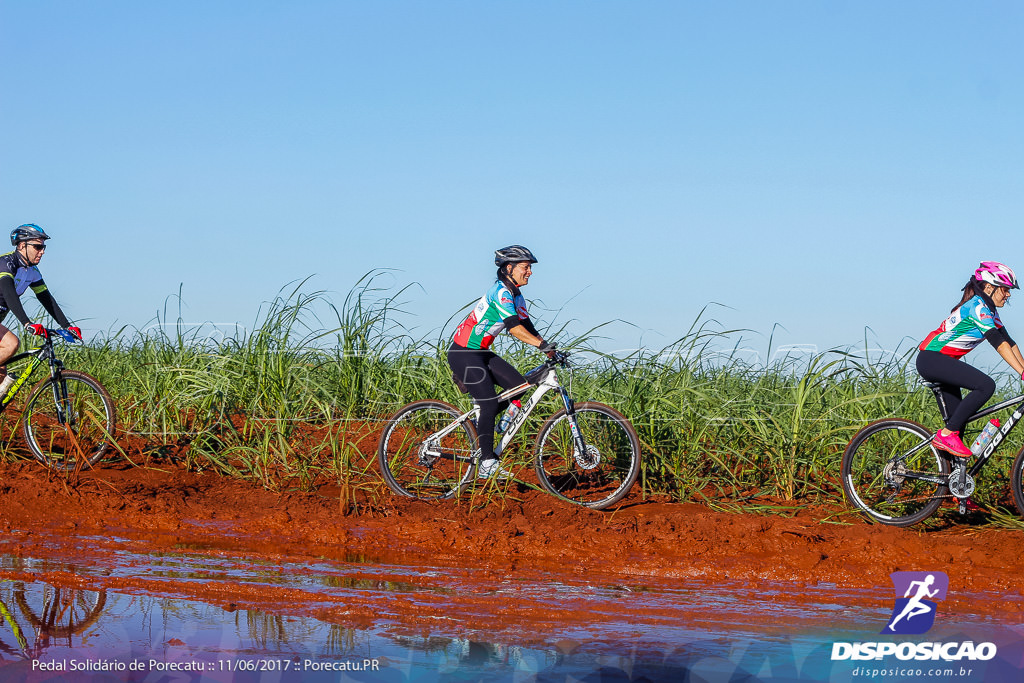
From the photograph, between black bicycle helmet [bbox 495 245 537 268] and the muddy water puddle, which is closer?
the muddy water puddle

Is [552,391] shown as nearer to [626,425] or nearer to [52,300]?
[626,425]

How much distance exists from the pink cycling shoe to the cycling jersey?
8126 mm

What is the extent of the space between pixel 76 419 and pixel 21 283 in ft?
4.73

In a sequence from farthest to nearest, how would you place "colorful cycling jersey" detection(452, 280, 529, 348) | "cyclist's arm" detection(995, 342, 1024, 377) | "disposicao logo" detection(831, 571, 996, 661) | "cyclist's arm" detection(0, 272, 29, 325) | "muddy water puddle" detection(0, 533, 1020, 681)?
"cyclist's arm" detection(0, 272, 29, 325) < "colorful cycling jersey" detection(452, 280, 529, 348) < "cyclist's arm" detection(995, 342, 1024, 377) < "disposicao logo" detection(831, 571, 996, 661) < "muddy water puddle" detection(0, 533, 1020, 681)

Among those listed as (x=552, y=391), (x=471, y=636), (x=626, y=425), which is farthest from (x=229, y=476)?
(x=471, y=636)

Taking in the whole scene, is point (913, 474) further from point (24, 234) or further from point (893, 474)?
point (24, 234)

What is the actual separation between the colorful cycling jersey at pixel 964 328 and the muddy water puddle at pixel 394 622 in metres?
2.57

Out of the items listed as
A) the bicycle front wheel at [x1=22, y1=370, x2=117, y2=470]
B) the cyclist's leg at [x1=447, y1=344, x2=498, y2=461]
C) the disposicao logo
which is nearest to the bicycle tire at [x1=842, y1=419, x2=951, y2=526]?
the disposicao logo

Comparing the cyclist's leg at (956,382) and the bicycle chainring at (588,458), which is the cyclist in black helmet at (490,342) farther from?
the cyclist's leg at (956,382)

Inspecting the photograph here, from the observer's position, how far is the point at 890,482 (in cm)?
815

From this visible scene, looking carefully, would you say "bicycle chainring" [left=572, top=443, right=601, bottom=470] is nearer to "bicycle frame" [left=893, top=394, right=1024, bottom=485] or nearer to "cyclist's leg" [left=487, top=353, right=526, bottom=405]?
"cyclist's leg" [left=487, top=353, right=526, bottom=405]

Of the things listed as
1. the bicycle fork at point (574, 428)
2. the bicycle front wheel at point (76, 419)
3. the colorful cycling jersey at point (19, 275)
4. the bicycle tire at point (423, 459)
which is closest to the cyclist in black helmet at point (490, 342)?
the bicycle tire at point (423, 459)

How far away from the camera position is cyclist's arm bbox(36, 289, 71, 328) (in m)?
9.86

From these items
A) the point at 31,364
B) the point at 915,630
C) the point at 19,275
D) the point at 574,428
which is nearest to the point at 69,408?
the point at 31,364
